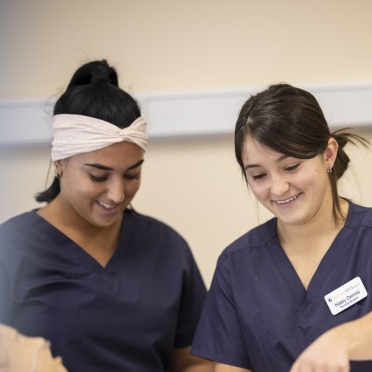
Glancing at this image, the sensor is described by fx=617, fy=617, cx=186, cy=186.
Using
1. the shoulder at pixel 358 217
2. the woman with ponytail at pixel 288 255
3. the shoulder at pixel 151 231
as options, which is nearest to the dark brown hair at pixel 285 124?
the woman with ponytail at pixel 288 255

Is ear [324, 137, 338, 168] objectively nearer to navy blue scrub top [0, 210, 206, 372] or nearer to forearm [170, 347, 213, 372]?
navy blue scrub top [0, 210, 206, 372]

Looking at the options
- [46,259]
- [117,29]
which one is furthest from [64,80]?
[46,259]

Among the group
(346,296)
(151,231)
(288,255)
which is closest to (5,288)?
(151,231)

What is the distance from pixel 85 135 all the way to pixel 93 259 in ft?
1.03

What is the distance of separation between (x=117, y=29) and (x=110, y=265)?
819 millimetres

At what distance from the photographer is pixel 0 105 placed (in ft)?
Result: 6.02

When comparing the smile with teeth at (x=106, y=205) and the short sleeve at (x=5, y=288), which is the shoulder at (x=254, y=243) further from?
the short sleeve at (x=5, y=288)

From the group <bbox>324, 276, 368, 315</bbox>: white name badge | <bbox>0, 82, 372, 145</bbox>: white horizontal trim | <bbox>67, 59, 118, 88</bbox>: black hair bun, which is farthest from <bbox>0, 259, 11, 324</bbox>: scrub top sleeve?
<bbox>324, 276, 368, 315</bbox>: white name badge

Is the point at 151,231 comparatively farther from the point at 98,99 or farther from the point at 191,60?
the point at 191,60

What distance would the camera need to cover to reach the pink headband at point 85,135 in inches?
55.8

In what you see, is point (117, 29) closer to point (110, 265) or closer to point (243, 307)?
point (110, 265)

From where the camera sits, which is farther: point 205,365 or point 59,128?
point 205,365

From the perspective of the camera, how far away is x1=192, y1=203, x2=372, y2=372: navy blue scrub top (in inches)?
51.6

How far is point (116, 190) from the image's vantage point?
145 centimetres
